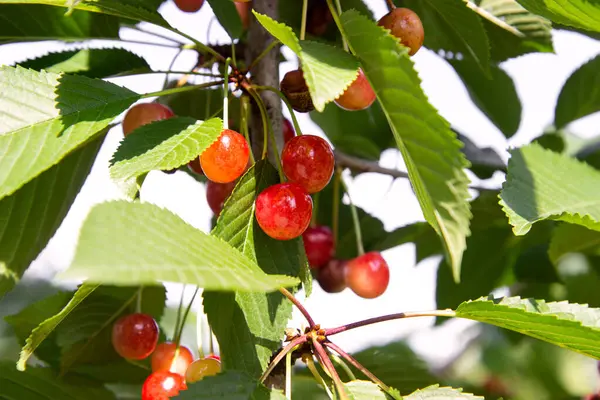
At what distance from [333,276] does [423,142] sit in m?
0.78

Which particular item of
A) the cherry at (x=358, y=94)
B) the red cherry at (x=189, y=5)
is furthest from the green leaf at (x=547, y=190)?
the red cherry at (x=189, y=5)

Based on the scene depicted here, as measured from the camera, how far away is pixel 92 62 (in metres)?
1.12

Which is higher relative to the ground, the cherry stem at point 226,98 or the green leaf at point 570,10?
the green leaf at point 570,10

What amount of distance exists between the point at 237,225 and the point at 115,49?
442mm

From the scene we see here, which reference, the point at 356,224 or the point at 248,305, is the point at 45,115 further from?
the point at 356,224

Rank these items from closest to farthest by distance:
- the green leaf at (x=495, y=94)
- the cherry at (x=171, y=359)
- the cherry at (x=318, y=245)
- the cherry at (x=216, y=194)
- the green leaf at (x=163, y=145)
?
the green leaf at (x=163, y=145), the cherry at (x=171, y=359), the cherry at (x=216, y=194), the cherry at (x=318, y=245), the green leaf at (x=495, y=94)

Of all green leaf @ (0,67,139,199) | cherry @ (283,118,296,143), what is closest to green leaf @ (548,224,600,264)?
cherry @ (283,118,296,143)

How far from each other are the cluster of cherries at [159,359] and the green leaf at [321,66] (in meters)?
0.40

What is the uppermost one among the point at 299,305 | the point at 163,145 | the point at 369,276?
the point at 163,145

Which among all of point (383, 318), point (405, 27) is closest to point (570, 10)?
point (405, 27)

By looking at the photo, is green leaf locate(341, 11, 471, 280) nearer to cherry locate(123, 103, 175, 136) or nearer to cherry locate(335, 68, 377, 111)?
cherry locate(335, 68, 377, 111)

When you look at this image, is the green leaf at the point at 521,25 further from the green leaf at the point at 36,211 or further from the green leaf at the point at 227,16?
the green leaf at the point at 36,211

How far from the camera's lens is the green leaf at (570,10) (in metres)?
0.90

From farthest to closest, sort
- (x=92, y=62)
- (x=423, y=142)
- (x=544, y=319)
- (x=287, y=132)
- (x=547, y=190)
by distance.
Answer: (x=287, y=132), (x=92, y=62), (x=547, y=190), (x=544, y=319), (x=423, y=142)
